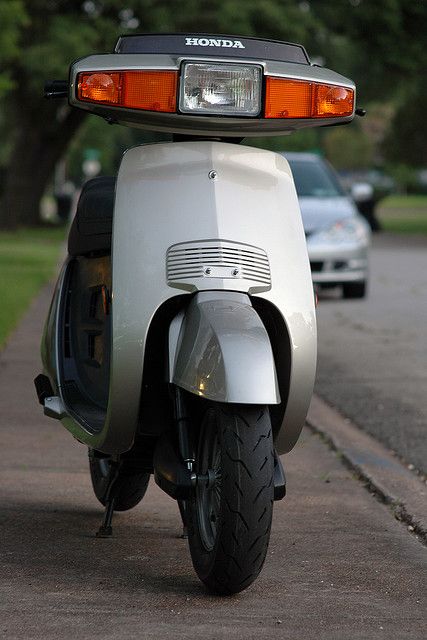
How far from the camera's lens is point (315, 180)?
17.5 meters

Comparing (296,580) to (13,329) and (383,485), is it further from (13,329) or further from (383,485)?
(13,329)

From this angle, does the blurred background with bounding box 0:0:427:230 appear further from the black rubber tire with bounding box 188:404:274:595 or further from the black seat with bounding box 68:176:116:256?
the black rubber tire with bounding box 188:404:274:595

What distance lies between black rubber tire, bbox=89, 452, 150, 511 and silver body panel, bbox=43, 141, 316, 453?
1.96 feet

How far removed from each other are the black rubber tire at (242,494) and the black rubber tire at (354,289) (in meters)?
12.5

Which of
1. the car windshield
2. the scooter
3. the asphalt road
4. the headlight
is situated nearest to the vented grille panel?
the scooter

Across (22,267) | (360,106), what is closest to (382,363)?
(360,106)

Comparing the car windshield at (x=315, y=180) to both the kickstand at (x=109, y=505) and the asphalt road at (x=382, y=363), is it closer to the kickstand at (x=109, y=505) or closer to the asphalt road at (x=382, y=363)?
the asphalt road at (x=382, y=363)

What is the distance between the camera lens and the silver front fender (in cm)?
401

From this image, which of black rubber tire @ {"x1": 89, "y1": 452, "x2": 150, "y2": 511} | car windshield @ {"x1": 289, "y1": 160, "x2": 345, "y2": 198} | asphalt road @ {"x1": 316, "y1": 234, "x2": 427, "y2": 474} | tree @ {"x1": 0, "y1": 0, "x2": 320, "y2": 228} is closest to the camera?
black rubber tire @ {"x1": 89, "y1": 452, "x2": 150, "y2": 511}

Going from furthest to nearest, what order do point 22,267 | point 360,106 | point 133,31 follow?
1. point 133,31
2. point 22,267
3. point 360,106

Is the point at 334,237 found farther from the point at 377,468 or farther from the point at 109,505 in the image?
the point at 109,505

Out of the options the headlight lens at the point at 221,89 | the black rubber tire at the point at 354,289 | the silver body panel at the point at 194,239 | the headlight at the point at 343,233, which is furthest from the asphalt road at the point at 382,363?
the headlight lens at the point at 221,89

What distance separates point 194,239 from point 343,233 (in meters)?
12.2

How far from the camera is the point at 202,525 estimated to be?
14.0 ft
